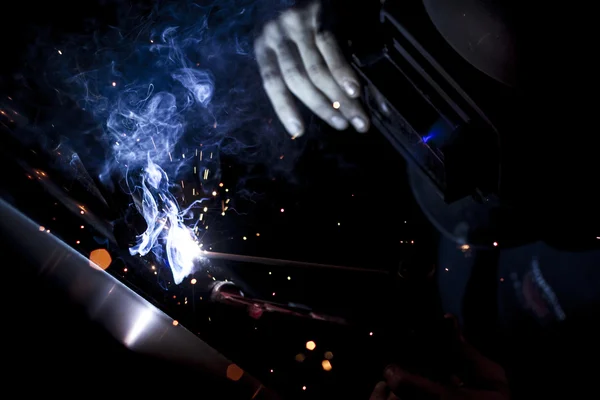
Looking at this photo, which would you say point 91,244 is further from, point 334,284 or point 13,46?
point 334,284

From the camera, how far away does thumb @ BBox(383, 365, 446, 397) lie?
1.67 m

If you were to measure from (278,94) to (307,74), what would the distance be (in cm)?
31

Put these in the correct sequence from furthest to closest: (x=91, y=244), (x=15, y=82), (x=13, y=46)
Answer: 1. (x=13, y=46)
2. (x=15, y=82)
3. (x=91, y=244)

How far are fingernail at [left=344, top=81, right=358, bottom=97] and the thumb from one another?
201 centimetres

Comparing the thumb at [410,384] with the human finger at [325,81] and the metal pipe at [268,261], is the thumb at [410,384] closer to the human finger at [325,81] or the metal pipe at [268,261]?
the metal pipe at [268,261]

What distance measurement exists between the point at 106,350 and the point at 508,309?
2928 mm

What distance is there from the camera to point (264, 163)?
2934 mm

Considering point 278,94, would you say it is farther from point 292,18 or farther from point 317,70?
point 292,18

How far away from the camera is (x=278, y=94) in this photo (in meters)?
2.65

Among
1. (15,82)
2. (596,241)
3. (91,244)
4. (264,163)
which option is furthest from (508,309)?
(15,82)

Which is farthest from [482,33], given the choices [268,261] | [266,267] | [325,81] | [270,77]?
[266,267]

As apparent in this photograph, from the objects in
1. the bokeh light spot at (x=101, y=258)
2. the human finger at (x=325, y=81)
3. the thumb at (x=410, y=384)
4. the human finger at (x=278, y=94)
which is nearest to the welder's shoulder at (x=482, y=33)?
the human finger at (x=325, y=81)

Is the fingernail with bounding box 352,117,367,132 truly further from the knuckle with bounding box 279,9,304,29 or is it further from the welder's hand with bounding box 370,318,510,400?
the welder's hand with bounding box 370,318,510,400

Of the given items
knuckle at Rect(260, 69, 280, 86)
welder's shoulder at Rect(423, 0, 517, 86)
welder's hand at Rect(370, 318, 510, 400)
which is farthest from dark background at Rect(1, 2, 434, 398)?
welder's shoulder at Rect(423, 0, 517, 86)
